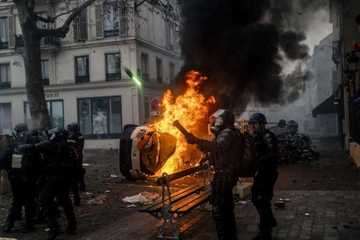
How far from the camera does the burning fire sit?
12469 mm

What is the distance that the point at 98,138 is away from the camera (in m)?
32.8

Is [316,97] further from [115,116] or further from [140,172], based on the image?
[140,172]

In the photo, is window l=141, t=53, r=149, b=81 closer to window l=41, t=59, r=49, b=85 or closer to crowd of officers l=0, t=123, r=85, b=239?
window l=41, t=59, r=49, b=85

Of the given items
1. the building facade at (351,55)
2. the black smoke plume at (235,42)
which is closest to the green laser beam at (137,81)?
the building facade at (351,55)

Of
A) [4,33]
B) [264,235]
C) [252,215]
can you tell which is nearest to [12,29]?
[4,33]

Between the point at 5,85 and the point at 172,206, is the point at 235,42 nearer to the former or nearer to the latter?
the point at 172,206

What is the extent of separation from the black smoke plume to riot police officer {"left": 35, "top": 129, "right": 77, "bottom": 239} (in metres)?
7.62

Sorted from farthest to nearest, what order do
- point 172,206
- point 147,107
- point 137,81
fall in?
point 147,107 → point 137,81 → point 172,206

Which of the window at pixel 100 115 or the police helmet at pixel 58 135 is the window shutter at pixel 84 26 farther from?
the police helmet at pixel 58 135

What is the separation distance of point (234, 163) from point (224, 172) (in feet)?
0.64

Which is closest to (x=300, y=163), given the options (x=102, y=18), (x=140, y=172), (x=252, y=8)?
(x=252, y=8)

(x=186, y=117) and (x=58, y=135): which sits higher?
(x=186, y=117)

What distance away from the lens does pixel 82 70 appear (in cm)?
3278

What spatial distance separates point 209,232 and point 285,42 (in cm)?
885
